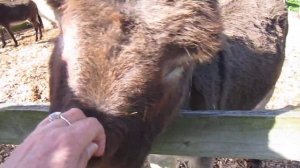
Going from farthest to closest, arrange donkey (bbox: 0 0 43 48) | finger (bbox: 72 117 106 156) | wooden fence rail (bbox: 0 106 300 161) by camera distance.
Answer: donkey (bbox: 0 0 43 48), wooden fence rail (bbox: 0 106 300 161), finger (bbox: 72 117 106 156)

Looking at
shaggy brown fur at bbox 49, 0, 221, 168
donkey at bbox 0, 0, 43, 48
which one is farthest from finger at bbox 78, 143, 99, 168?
donkey at bbox 0, 0, 43, 48

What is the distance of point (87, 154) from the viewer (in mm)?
1309

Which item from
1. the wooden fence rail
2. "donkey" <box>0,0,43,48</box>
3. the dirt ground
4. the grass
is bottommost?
"donkey" <box>0,0,43,48</box>

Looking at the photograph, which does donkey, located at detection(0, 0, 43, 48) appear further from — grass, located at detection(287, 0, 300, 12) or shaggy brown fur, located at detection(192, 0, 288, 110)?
shaggy brown fur, located at detection(192, 0, 288, 110)

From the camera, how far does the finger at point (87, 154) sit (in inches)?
Result: 49.6

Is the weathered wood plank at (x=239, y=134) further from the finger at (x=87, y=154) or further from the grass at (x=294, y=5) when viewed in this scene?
the grass at (x=294, y=5)

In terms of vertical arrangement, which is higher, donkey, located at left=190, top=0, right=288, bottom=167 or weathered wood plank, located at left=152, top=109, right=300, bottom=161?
weathered wood plank, located at left=152, top=109, right=300, bottom=161

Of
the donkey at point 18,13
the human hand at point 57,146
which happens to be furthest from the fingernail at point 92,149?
the donkey at point 18,13

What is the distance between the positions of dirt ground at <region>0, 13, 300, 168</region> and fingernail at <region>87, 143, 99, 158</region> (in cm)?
252

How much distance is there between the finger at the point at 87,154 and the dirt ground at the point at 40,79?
2.55m

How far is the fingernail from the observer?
1325mm

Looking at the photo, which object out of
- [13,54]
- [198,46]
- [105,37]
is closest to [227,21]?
[198,46]

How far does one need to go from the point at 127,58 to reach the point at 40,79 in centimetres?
466

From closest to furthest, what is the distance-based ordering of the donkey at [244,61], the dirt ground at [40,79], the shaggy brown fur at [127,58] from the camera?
the shaggy brown fur at [127,58]
the donkey at [244,61]
the dirt ground at [40,79]
